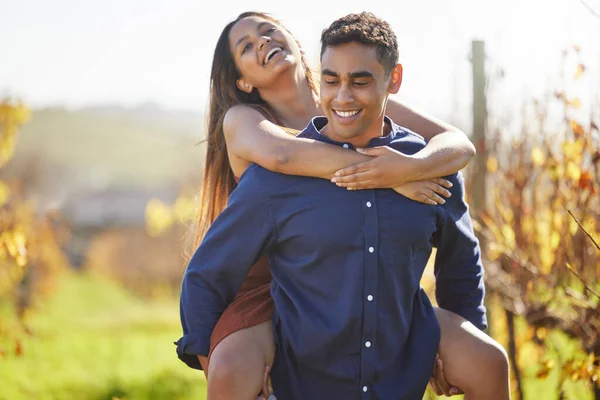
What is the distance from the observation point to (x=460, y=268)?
3.13 metres

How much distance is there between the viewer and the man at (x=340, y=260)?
2.77m

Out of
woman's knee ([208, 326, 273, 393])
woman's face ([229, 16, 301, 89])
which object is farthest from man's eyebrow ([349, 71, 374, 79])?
woman's knee ([208, 326, 273, 393])

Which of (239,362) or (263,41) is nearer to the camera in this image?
(239,362)

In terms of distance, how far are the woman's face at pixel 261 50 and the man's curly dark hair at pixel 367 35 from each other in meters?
0.72

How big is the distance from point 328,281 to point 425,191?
48cm

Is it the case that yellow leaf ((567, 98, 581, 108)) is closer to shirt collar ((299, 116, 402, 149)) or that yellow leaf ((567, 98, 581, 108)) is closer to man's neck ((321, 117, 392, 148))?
shirt collar ((299, 116, 402, 149))

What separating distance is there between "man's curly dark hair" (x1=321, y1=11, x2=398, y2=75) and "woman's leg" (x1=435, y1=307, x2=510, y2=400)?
3.32ft

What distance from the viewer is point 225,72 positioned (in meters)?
3.77

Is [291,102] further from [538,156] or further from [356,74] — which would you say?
[538,156]

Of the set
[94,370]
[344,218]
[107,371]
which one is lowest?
[94,370]

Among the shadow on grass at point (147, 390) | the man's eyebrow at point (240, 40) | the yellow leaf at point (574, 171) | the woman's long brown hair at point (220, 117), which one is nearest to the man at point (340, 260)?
the woman's long brown hair at point (220, 117)

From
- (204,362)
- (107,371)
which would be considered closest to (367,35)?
(204,362)

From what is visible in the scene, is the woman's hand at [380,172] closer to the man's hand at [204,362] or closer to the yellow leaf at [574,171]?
the man's hand at [204,362]

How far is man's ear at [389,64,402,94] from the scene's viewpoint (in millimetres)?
2941
